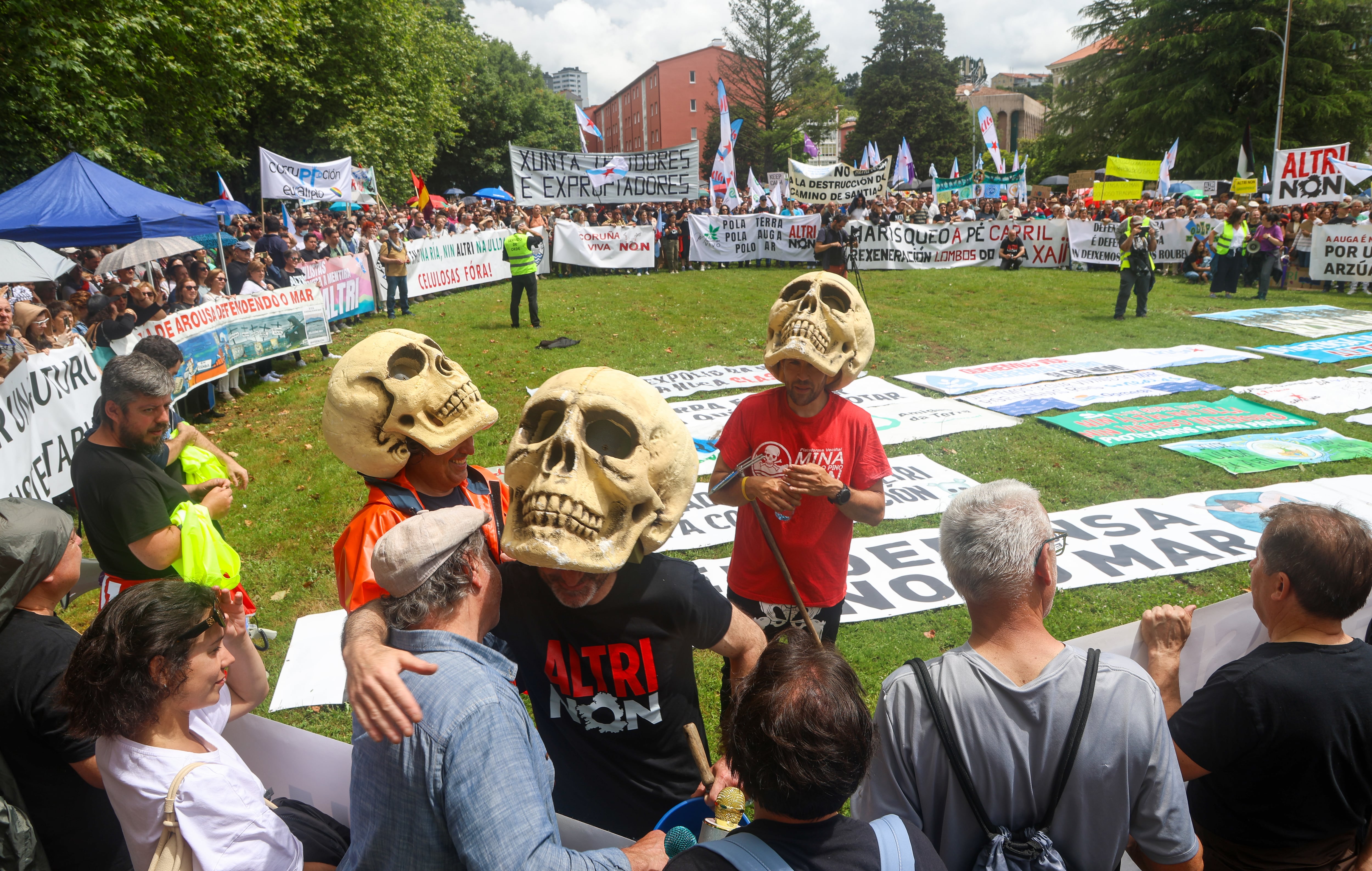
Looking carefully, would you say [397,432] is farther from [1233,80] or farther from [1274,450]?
[1233,80]

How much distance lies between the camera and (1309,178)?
17.5 meters

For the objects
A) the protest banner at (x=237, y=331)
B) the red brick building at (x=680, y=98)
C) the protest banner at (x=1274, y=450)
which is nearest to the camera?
the protest banner at (x=1274, y=450)

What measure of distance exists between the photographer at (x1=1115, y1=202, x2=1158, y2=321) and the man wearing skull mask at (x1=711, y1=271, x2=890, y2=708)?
13134mm

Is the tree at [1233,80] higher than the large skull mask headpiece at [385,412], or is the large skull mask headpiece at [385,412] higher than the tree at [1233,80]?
the tree at [1233,80]

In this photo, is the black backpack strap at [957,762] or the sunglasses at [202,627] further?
the sunglasses at [202,627]

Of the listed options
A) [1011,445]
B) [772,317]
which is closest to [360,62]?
[1011,445]

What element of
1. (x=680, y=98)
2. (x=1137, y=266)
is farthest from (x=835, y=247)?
(x=680, y=98)

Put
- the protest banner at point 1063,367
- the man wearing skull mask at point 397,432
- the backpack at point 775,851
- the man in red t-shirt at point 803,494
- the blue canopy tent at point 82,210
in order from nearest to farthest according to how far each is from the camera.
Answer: the backpack at point 775,851 < the man wearing skull mask at point 397,432 < the man in red t-shirt at point 803,494 < the blue canopy tent at point 82,210 < the protest banner at point 1063,367

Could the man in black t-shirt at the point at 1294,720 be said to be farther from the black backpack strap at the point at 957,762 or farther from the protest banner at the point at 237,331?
the protest banner at the point at 237,331

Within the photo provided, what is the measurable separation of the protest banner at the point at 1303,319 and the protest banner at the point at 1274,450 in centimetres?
616

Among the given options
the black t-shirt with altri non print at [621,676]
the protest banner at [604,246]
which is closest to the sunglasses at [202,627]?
the black t-shirt with altri non print at [621,676]

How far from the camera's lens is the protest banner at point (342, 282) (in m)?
14.3

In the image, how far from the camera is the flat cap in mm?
1876

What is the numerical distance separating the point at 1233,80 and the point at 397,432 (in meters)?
47.5
